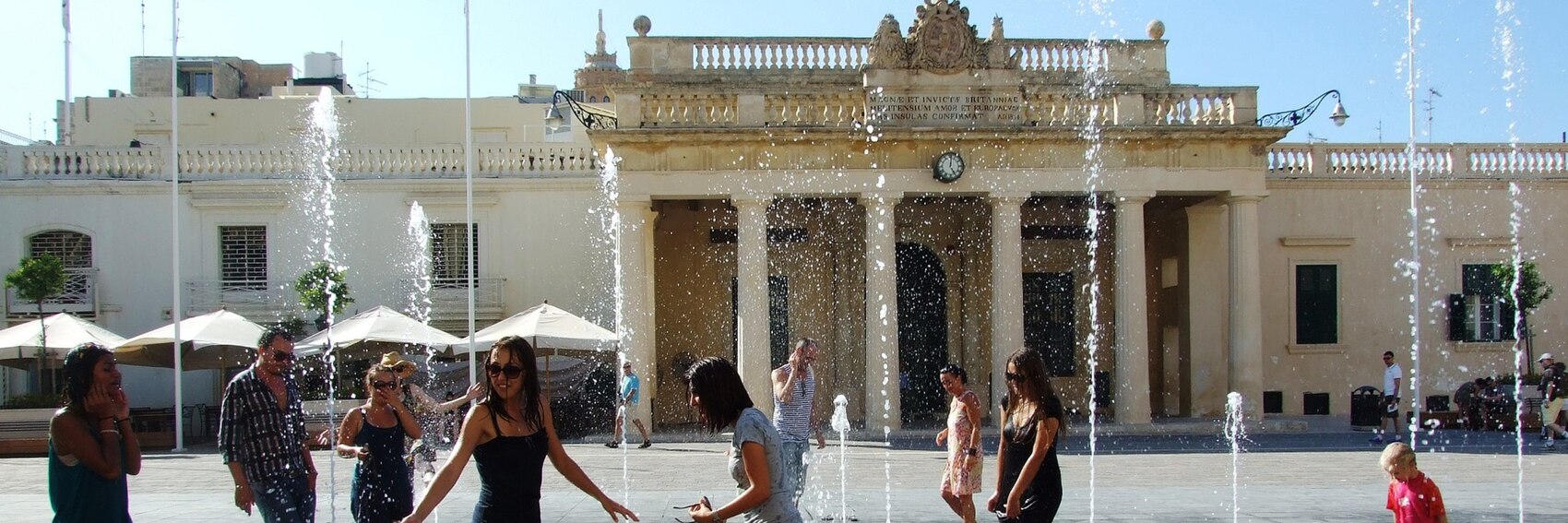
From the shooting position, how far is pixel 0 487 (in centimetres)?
1486

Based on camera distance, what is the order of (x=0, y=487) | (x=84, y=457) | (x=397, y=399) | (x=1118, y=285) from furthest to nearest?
(x=1118, y=285) < (x=0, y=487) < (x=397, y=399) < (x=84, y=457)

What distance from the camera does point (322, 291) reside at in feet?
76.6

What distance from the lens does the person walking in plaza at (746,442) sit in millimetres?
5395

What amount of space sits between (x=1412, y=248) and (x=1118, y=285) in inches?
268

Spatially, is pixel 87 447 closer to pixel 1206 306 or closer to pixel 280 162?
pixel 280 162

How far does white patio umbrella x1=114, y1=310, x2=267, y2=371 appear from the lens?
Answer: 20.7 meters

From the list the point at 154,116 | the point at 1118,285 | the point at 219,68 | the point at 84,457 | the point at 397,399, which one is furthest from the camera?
the point at 219,68

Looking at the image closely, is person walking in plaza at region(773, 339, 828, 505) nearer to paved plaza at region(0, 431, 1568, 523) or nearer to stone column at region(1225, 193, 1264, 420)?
paved plaza at region(0, 431, 1568, 523)

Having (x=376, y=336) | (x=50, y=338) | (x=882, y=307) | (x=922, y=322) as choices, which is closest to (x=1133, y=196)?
(x=882, y=307)

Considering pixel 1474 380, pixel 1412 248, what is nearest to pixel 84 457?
pixel 1474 380

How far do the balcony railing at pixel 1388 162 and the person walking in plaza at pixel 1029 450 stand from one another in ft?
64.2

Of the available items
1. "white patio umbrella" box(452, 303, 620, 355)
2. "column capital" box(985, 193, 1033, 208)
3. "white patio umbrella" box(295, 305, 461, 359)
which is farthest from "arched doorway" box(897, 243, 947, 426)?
"white patio umbrella" box(295, 305, 461, 359)

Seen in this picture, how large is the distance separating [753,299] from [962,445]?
508 inches

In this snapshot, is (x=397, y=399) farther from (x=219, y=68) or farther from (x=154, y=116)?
(x=219, y=68)
